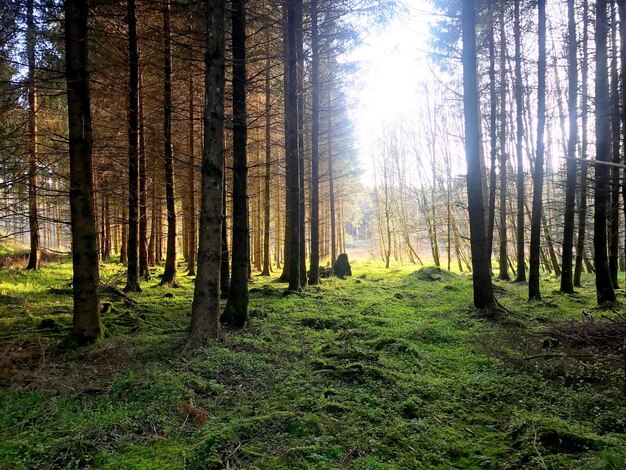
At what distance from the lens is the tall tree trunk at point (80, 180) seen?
5609 millimetres

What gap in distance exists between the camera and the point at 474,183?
875 centimetres

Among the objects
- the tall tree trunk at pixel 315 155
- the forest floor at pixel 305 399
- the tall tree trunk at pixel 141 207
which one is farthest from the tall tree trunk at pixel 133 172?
the tall tree trunk at pixel 315 155

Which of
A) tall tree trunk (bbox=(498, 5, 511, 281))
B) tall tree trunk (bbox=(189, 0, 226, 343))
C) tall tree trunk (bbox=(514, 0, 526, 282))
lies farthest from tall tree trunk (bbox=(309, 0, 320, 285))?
tall tree trunk (bbox=(189, 0, 226, 343))

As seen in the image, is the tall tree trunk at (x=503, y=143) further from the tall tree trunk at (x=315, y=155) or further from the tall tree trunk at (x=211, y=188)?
the tall tree trunk at (x=211, y=188)

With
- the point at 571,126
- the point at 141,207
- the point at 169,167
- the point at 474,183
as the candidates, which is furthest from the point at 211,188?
the point at 571,126

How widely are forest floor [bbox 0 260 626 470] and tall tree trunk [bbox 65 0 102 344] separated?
0.59 meters

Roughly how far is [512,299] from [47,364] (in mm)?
11057

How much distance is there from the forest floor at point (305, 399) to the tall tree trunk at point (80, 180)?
1.92 feet

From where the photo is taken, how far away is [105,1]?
6871 millimetres

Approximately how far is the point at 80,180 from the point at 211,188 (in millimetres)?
1923

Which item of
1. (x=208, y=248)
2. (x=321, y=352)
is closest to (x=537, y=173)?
(x=321, y=352)

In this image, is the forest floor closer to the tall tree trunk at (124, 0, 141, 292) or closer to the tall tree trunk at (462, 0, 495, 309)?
the tall tree trunk at (462, 0, 495, 309)

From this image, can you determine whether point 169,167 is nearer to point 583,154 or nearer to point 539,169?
point 539,169

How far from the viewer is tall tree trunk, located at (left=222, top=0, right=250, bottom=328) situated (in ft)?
23.3
